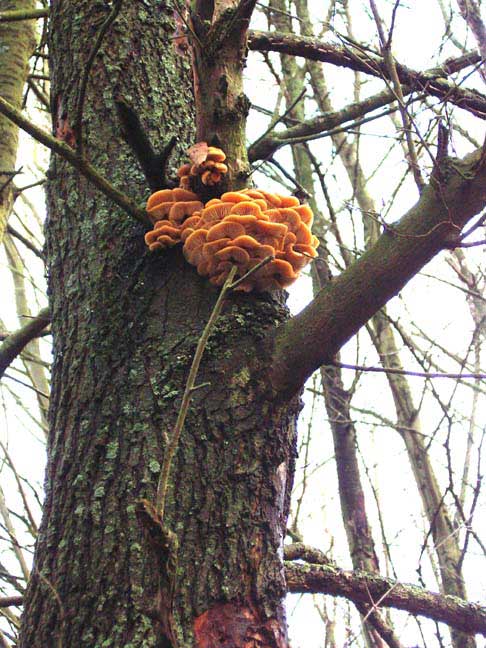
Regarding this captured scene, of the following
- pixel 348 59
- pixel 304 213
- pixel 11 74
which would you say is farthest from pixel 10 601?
pixel 11 74

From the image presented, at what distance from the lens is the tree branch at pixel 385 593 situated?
88.1 inches

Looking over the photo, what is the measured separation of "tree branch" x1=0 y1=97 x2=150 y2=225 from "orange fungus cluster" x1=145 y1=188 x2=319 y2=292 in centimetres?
5

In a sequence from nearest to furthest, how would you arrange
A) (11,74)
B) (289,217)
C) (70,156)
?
1. (70,156)
2. (289,217)
3. (11,74)

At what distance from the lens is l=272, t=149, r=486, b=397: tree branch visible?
1.64 metres

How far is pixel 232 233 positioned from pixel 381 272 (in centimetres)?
46

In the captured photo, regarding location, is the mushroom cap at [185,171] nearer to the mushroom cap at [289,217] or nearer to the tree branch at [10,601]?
the mushroom cap at [289,217]

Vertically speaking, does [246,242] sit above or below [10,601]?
above

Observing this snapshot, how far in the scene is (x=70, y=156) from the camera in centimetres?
185

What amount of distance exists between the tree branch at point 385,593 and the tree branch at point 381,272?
792 millimetres

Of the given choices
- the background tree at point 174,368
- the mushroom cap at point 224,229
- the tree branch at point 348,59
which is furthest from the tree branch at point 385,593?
the tree branch at point 348,59

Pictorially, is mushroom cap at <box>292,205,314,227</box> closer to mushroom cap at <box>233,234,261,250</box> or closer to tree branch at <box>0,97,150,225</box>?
mushroom cap at <box>233,234,261,250</box>

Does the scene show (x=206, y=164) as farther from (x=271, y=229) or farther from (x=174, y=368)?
(x=174, y=368)

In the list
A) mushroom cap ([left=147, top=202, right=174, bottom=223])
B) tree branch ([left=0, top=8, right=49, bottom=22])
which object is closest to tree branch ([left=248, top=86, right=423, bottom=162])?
mushroom cap ([left=147, top=202, right=174, bottom=223])

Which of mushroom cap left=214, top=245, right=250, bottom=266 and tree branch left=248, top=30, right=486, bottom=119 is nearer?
mushroom cap left=214, top=245, right=250, bottom=266
